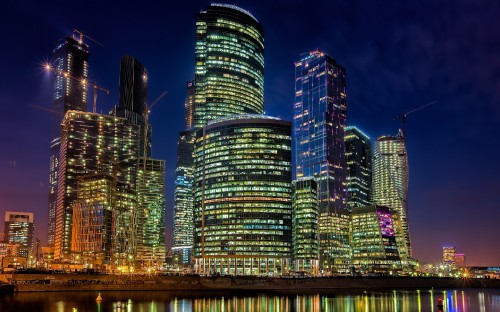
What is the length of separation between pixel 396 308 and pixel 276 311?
36.8 m

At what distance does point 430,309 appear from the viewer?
139875 millimetres

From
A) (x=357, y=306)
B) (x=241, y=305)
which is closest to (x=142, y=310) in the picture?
(x=241, y=305)

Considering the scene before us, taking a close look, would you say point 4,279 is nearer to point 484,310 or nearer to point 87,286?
point 87,286

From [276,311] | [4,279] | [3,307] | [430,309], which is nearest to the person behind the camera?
[3,307]

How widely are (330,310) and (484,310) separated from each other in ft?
155

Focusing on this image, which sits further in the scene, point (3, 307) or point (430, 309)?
point (430, 309)

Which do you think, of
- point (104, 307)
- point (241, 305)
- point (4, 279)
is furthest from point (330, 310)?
point (4, 279)

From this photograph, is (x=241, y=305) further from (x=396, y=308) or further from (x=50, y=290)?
(x=50, y=290)

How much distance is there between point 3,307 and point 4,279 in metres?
68.8

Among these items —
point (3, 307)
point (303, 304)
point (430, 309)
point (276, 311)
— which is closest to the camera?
point (3, 307)

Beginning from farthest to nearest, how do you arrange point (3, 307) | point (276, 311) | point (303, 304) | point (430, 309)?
point (303, 304) → point (430, 309) → point (276, 311) → point (3, 307)

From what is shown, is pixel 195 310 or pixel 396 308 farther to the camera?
pixel 396 308

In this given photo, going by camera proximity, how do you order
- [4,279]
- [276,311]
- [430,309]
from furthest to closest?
[4,279], [430,309], [276,311]

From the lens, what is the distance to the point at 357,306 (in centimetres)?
14825
